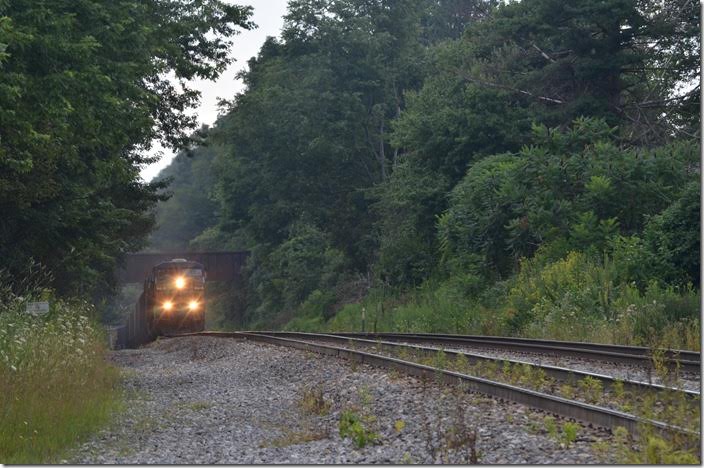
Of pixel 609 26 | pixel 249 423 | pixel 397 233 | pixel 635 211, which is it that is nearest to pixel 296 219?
pixel 397 233

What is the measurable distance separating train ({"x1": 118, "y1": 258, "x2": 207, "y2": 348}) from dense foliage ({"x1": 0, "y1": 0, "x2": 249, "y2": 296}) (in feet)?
Answer: 22.7

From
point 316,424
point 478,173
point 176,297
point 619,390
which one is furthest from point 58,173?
point 478,173

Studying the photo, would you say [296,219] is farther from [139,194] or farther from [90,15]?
[90,15]

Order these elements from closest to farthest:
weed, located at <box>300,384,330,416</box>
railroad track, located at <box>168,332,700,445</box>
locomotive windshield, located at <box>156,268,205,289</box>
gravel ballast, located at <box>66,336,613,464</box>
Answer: railroad track, located at <box>168,332,700,445</box>
gravel ballast, located at <box>66,336,613,464</box>
weed, located at <box>300,384,330,416</box>
locomotive windshield, located at <box>156,268,205,289</box>

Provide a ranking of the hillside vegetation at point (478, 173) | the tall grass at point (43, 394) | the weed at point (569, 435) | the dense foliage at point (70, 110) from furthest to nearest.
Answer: the hillside vegetation at point (478, 173) < the dense foliage at point (70, 110) < the tall grass at point (43, 394) < the weed at point (569, 435)

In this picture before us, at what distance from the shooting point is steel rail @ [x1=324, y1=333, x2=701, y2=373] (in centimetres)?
1442

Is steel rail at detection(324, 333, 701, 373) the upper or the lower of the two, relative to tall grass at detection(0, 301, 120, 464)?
upper

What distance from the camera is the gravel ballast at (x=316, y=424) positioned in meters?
9.09

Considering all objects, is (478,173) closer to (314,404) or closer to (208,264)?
(314,404)

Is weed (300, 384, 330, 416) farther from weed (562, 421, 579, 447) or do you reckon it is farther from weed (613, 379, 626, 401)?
weed (562, 421, 579, 447)

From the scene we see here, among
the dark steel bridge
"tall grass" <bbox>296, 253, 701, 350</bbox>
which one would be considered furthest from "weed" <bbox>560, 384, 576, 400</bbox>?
the dark steel bridge

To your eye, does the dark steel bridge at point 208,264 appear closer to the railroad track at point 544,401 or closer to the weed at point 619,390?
the railroad track at point 544,401

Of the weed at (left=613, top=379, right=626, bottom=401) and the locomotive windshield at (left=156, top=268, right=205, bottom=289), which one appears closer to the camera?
the weed at (left=613, top=379, right=626, bottom=401)

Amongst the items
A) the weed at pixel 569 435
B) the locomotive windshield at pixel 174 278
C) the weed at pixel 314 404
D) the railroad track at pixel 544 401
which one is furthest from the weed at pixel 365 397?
the locomotive windshield at pixel 174 278
